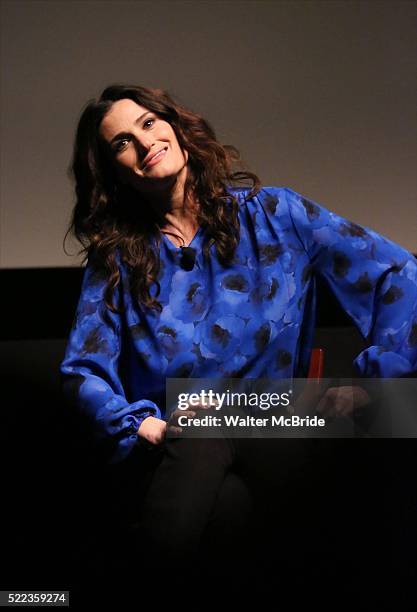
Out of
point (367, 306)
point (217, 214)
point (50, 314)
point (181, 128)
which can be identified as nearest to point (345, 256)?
point (367, 306)

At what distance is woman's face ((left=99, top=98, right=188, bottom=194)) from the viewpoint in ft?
4.36

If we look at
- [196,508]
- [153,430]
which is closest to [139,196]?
[153,430]

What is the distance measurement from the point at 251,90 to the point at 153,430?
0.76 m

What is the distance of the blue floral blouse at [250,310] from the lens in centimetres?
127

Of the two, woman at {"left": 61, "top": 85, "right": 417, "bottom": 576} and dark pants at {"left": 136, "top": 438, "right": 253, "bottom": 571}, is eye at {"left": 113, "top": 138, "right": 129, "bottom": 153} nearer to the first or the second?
woman at {"left": 61, "top": 85, "right": 417, "bottom": 576}

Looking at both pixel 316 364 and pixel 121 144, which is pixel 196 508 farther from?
pixel 121 144

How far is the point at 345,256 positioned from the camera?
4.30 feet

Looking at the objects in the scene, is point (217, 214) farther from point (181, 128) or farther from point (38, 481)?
point (38, 481)

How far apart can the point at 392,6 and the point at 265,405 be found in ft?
2.52

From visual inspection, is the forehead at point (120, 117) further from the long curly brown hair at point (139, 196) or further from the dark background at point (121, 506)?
the dark background at point (121, 506)

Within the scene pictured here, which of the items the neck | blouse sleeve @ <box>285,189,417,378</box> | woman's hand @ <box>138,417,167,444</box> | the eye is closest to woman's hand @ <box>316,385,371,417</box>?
blouse sleeve @ <box>285,189,417,378</box>

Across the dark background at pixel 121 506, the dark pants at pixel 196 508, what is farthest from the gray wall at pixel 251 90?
the dark pants at pixel 196 508

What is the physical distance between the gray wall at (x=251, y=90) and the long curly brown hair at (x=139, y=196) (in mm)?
307

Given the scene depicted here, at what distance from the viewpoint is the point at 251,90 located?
172cm
